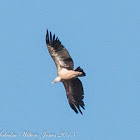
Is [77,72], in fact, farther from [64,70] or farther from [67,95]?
[67,95]

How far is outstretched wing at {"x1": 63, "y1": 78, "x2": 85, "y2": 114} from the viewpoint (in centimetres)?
2066

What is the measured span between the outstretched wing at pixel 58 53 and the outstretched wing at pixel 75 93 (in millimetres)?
952

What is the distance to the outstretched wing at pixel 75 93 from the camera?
67.8 feet

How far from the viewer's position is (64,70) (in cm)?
2008

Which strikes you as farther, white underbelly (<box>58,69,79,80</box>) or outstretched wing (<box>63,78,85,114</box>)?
outstretched wing (<box>63,78,85,114</box>)

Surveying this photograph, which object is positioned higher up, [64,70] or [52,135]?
[64,70]

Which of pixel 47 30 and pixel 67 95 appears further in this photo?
pixel 67 95

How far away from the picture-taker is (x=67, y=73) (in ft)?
65.5

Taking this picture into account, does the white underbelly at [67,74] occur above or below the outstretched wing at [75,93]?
above

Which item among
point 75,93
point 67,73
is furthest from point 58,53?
point 75,93

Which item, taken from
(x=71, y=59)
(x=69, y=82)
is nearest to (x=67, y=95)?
(x=69, y=82)

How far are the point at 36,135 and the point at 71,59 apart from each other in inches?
141

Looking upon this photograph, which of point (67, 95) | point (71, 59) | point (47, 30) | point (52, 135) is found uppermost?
point (47, 30)

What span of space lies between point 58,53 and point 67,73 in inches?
37.2
